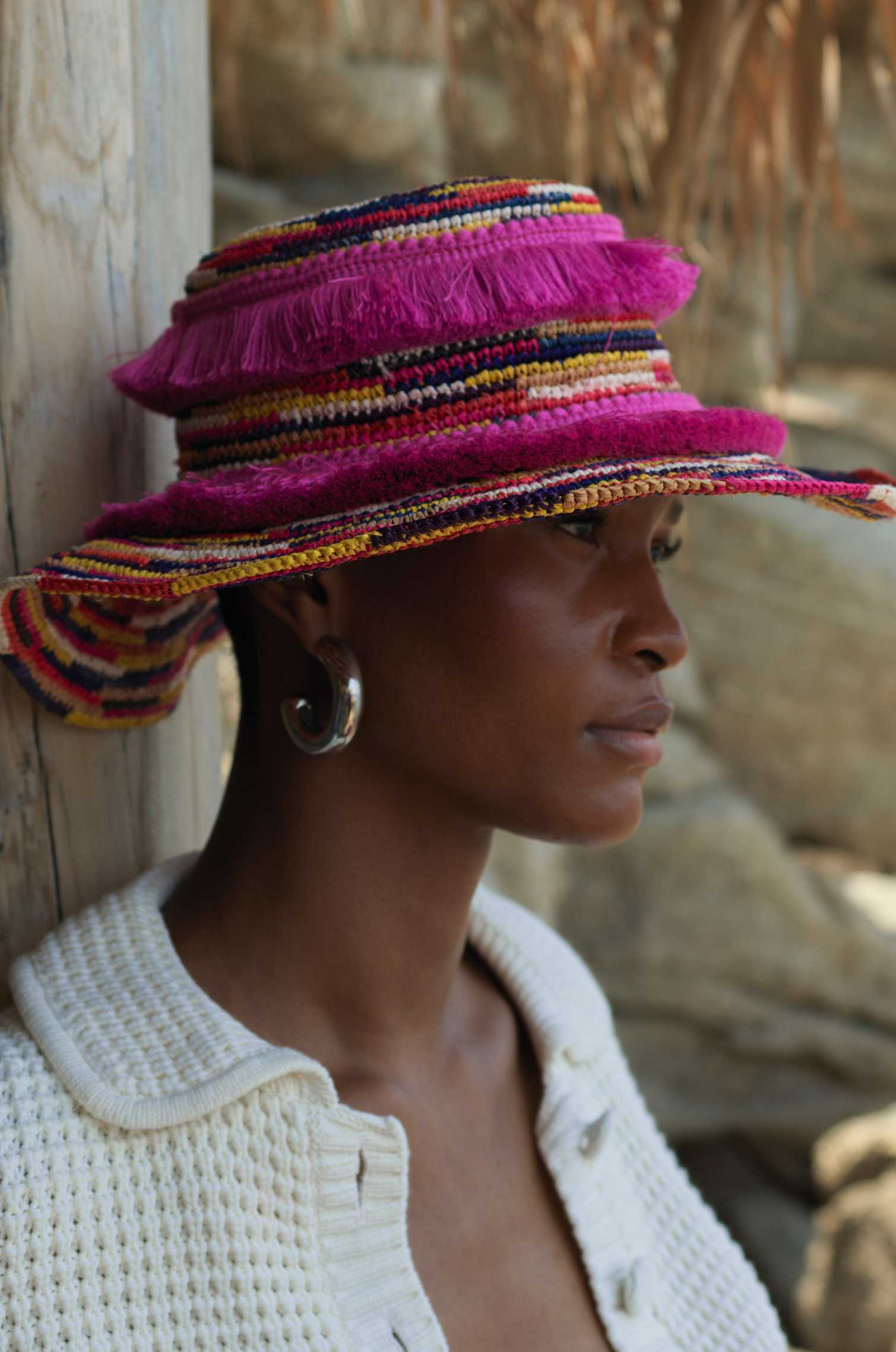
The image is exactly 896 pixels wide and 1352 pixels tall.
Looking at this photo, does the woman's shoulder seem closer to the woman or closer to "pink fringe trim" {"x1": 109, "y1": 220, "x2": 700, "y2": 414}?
the woman

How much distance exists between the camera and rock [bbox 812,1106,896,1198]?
4.01 meters

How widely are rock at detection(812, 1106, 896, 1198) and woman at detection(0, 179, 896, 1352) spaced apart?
2876 mm

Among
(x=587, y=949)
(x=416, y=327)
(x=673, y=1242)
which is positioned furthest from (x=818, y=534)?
(x=416, y=327)

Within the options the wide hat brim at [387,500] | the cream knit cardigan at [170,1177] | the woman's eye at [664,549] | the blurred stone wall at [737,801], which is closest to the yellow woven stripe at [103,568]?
the wide hat brim at [387,500]

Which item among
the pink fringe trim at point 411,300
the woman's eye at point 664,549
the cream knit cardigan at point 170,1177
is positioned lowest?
the cream knit cardigan at point 170,1177

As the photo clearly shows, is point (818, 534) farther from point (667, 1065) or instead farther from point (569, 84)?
point (569, 84)

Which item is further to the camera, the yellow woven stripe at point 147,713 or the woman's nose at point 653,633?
the yellow woven stripe at point 147,713

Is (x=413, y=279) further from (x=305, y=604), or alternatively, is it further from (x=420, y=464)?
(x=305, y=604)

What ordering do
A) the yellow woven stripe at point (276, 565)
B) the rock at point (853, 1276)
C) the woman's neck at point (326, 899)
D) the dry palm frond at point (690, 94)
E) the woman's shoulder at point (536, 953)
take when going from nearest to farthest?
1. the yellow woven stripe at point (276, 565)
2. the woman's neck at point (326, 899)
3. the woman's shoulder at point (536, 953)
4. the dry palm frond at point (690, 94)
5. the rock at point (853, 1276)

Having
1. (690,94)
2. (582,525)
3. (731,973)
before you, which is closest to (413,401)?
(582,525)

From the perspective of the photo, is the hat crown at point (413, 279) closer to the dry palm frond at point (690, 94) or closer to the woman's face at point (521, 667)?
the woman's face at point (521, 667)

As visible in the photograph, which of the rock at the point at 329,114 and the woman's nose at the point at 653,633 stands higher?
the rock at the point at 329,114

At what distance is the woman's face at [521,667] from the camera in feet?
3.93

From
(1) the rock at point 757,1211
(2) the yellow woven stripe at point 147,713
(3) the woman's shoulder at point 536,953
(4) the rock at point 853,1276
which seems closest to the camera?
(2) the yellow woven stripe at point 147,713
